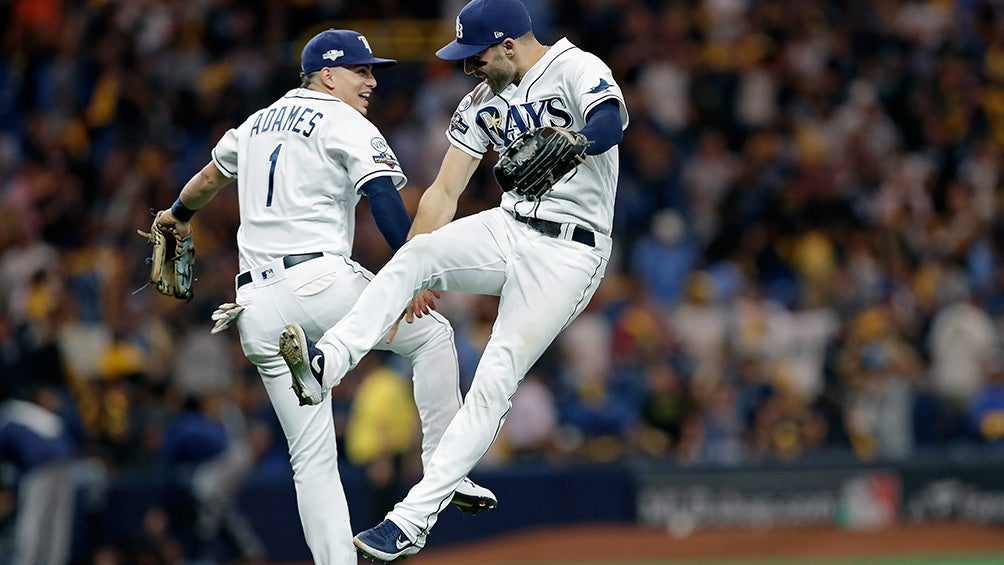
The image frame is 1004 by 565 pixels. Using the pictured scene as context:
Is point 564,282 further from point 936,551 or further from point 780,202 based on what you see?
point 780,202

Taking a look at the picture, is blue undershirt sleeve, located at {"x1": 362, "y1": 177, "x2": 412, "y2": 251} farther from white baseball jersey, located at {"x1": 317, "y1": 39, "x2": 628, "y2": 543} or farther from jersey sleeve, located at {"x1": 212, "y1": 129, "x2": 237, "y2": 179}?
jersey sleeve, located at {"x1": 212, "y1": 129, "x2": 237, "y2": 179}

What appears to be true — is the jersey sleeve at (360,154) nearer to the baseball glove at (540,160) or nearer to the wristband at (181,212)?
the baseball glove at (540,160)

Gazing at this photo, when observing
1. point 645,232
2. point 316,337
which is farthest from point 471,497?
point 645,232

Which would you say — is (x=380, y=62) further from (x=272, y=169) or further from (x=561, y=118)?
(x=561, y=118)

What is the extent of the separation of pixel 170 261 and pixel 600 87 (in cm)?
238

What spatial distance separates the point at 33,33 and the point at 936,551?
11.4 metres

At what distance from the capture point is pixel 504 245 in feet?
22.6

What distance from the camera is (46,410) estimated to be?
11.8 m

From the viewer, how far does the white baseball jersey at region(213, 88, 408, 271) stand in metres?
6.93

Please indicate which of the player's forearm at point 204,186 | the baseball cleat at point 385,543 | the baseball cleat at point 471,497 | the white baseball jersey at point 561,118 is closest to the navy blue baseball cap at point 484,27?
the white baseball jersey at point 561,118

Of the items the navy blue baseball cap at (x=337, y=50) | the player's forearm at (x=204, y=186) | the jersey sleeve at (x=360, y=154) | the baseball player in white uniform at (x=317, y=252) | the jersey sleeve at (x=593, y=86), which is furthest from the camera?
the player's forearm at (x=204, y=186)

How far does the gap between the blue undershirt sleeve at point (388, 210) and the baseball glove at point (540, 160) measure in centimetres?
63

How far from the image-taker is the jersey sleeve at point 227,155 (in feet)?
23.8

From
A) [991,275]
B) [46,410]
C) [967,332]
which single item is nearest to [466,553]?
[46,410]
